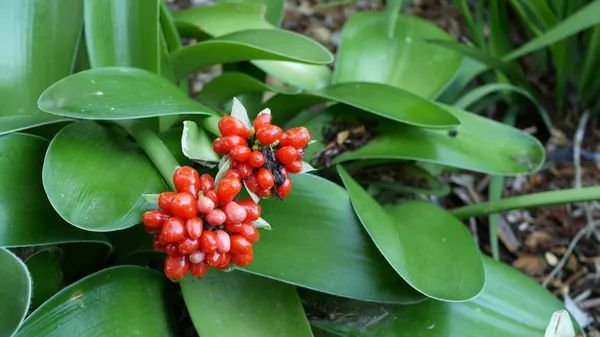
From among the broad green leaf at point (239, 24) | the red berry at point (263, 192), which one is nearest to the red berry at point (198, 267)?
the red berry at point (263, 192)

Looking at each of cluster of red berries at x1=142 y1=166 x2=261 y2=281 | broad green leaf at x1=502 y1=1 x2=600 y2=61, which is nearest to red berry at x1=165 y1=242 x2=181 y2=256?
cluster of red berries at x1=142 y1=166 x2=261 y2=281

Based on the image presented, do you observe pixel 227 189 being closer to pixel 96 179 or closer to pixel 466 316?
pixel 96 179

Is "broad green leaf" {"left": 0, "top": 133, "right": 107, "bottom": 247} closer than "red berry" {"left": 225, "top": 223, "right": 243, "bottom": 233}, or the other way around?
"red berry" {"left": 225, "top": 223, "right": 243, "bottom": 233}

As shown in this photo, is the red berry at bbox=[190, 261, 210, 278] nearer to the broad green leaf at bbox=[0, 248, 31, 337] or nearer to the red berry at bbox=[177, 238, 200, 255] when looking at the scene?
the red berry at bbox=[177, 238, 200, 255]

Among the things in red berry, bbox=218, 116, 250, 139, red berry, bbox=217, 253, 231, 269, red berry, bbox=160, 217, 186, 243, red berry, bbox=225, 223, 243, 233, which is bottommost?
red berry, bbox=217, 253, 231, 269

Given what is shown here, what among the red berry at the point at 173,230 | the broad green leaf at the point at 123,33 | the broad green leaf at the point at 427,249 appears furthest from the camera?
the broad green leaf at the point at 123,33

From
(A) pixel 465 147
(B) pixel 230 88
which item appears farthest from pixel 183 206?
(A) pixel 465 147

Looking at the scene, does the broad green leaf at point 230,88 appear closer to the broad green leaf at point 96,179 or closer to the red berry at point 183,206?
the broad green leaf at point 96,179
